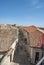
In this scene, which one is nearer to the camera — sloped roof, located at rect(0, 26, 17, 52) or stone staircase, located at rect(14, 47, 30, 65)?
sloped roof, located at rect(0, 26, 17, 52)

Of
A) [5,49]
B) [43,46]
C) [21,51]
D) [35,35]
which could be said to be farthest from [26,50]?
[5,49]

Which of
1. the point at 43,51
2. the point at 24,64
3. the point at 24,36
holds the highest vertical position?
the point at 24,36

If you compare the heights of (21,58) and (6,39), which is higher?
(6,39)

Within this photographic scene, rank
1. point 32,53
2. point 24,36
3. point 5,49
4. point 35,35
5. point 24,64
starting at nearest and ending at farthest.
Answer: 1. point 5,49
2. point 24,64
3. point 32,53
4. point 35,35
5. point 24,36

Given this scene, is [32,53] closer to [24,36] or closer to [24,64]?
[24,64]

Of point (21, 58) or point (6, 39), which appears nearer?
Answer: point (6, 39)

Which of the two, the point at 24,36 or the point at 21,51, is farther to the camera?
the point at 24,36

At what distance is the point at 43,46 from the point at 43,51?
774mm

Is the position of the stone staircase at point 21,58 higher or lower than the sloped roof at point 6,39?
lower

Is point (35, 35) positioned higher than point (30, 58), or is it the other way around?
point (35, 35)

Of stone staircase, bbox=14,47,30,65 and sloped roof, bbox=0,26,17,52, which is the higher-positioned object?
sloped roof, bbox=0,26,17,52

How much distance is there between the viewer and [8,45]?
84.4 ft

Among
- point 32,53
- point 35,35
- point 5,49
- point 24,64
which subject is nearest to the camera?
point 5,49

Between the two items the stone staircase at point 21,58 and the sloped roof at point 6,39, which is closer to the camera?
the sloped roof at point 6,39
